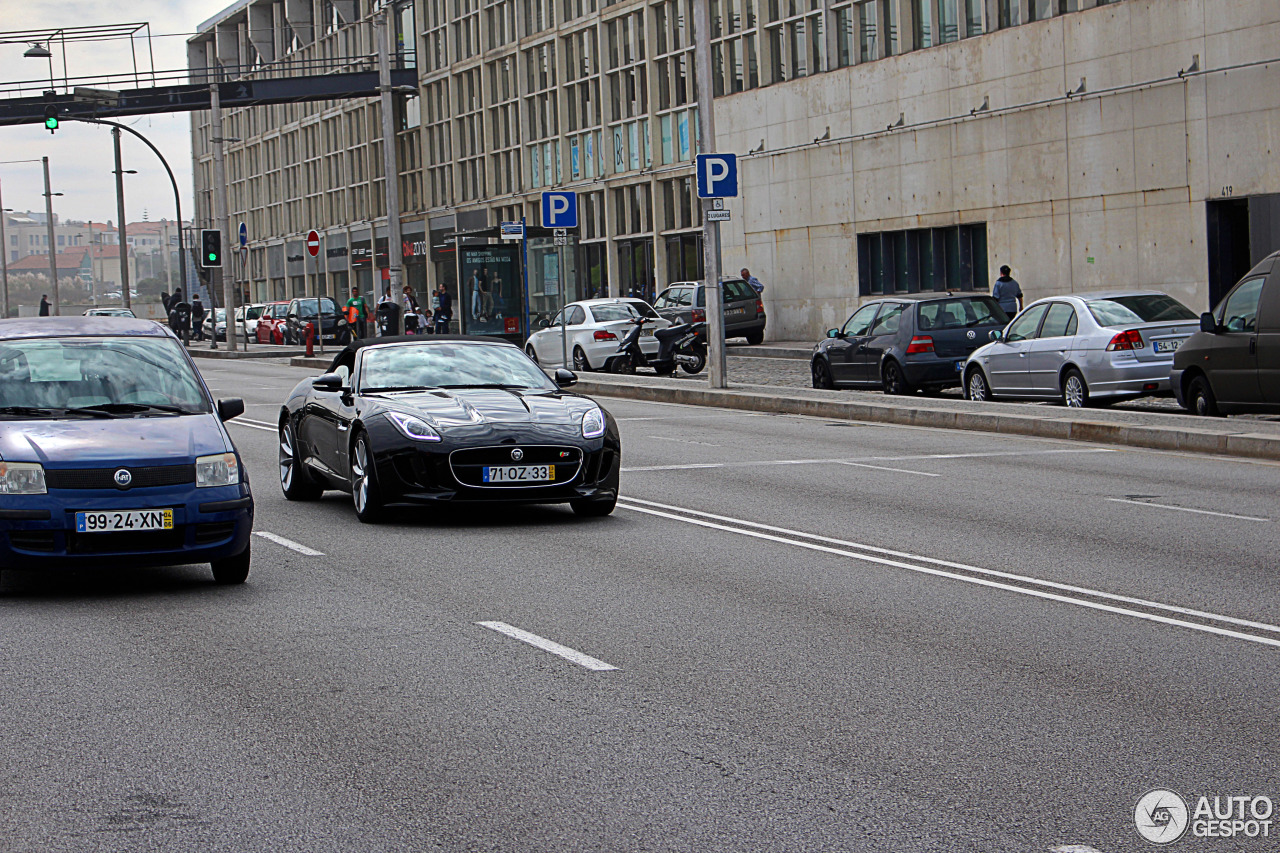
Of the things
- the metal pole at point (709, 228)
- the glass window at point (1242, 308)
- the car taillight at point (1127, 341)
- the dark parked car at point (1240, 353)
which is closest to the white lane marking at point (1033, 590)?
the dark parked car at point (1240, 353)

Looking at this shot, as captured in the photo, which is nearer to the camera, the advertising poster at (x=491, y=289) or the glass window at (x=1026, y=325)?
the glass window at (x=1026, y=325)

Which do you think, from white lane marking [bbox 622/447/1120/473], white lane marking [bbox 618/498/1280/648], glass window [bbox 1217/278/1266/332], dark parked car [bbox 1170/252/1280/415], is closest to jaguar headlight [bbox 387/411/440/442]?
white lane marking [bbox 618/498/1280/648]

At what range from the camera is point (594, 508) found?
12.5m

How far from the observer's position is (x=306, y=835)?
484 centimetres

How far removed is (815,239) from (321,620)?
34810mm

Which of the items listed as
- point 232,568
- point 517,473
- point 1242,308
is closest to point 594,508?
point 517,473

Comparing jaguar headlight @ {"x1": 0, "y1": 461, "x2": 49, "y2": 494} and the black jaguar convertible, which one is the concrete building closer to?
the black jaguar convertible

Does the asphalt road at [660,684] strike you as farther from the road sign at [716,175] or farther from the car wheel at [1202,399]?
the road sign at [716,175]

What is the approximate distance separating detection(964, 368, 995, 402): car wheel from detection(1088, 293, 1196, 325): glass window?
91.1 inches

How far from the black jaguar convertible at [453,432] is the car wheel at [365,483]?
1 cm

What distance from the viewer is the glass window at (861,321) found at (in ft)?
84.1

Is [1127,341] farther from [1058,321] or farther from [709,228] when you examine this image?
[709,228]

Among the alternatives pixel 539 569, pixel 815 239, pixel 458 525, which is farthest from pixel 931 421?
pixel 815 239

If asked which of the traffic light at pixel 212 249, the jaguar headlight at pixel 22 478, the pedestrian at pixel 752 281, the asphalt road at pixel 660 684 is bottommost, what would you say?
the asphalt road at pixel 660 684
